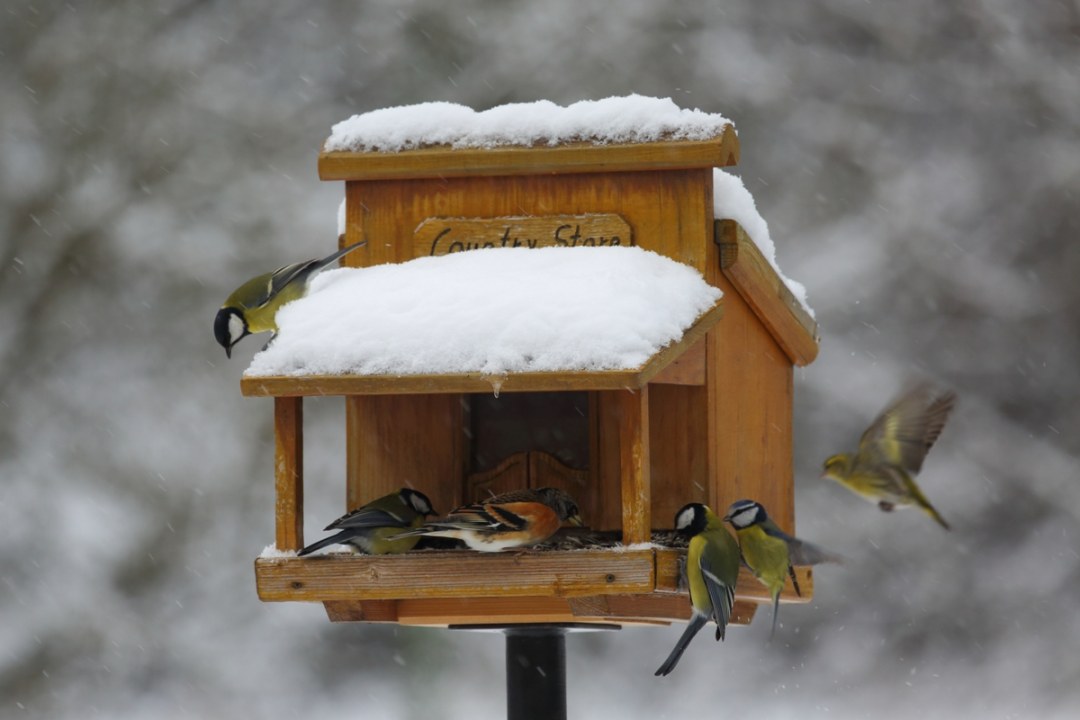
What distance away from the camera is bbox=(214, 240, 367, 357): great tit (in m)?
5.36

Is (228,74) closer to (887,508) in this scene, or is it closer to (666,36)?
(666,36)

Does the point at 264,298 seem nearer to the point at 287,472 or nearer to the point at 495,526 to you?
the point at 287,472

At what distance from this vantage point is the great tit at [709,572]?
15.4 feet

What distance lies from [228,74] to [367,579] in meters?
5.76

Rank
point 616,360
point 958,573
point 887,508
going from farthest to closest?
point 958,573 < point 887,508 < point 616,360

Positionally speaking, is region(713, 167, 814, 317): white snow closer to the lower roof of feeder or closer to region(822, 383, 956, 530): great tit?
the lower roof of feeder

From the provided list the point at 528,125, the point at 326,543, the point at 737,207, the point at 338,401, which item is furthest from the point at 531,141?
the point at 338,401

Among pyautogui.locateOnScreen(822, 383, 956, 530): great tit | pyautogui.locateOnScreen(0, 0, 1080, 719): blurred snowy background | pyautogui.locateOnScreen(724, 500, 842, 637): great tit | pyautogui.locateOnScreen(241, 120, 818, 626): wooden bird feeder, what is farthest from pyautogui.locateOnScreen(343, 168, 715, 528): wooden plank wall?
pyautogui.locateOnScreen(0, 0, 1080, 719): blurred snowy background

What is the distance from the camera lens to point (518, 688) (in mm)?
5129

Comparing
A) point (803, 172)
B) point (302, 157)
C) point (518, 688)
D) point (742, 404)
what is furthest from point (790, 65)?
point (518, 688)

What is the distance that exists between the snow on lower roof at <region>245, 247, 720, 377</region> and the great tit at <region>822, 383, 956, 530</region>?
2.26 feet

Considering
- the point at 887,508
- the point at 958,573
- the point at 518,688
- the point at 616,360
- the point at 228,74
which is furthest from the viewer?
the point at 228,74

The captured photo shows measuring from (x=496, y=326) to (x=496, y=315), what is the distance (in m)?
0.05

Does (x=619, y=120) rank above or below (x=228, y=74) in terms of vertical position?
below
